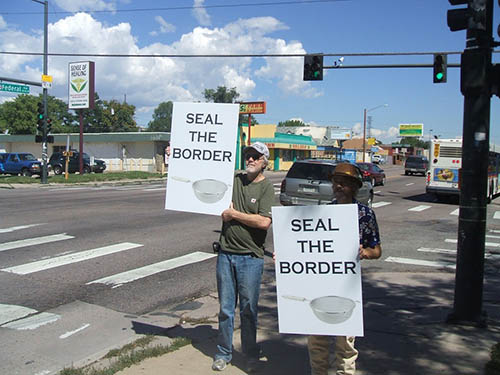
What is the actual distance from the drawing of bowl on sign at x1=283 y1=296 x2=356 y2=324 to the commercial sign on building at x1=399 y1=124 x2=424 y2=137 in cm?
14155

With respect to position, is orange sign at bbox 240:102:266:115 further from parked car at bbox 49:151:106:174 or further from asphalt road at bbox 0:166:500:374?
asphalt road at bbox 0:166:500:374

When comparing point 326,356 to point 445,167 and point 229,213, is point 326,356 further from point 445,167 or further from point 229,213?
point 445,167

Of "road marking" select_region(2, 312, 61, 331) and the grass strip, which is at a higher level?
the grass strip

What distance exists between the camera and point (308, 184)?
13.7m

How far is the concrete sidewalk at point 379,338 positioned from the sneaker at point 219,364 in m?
0.04

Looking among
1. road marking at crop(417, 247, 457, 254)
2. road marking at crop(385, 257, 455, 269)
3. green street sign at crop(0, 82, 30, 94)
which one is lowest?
road marking at crop(385, 257, 455, 269)

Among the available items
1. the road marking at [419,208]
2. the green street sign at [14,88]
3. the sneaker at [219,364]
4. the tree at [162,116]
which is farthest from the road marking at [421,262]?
the tree at [162,116]

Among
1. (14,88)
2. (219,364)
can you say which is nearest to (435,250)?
(219,364)

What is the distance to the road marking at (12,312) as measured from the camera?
541cm

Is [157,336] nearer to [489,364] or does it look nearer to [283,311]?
[283,311]

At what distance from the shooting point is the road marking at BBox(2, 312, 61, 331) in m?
5.18

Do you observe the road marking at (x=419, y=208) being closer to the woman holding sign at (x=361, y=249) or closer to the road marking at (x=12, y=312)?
the road marking at (x=12, y=312)

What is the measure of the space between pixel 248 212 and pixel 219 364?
4.16ft

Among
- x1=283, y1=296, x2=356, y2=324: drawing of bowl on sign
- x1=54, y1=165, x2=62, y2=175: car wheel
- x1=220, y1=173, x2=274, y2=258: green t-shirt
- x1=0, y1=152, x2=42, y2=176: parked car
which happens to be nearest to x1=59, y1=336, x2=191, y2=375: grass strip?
x1=220, y1=173, x2=274, y2=258: green t-shirt
